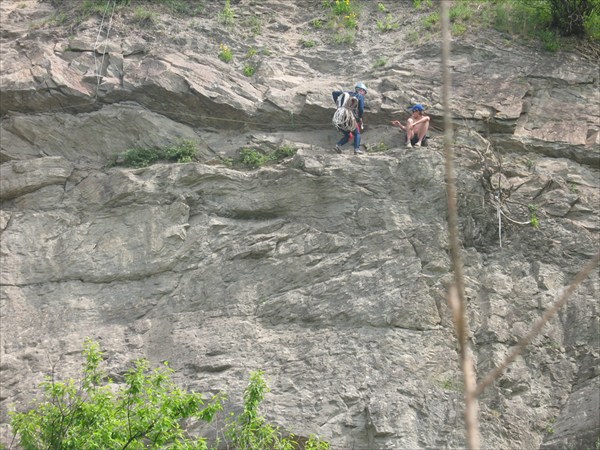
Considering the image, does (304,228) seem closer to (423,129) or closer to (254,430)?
(423,129)

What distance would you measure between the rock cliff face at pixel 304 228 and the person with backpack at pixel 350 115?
41 centimetres

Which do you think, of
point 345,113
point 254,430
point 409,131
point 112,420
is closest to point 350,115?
point 345,113

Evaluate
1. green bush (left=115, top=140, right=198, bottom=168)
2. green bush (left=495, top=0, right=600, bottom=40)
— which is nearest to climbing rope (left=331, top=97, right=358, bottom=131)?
green bush (left=115, top=140, right=198, bottom=168)

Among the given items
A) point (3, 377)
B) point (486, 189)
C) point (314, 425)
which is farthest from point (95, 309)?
point (486, 189)

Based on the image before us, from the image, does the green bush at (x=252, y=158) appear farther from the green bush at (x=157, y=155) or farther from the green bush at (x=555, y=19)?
the green bush at (x=555, y=19)

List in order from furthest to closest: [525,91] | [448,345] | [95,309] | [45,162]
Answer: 1. [525,91]
2. [45,162]
3. [95,309]
4. [448,345]

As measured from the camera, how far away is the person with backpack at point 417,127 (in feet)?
39.8

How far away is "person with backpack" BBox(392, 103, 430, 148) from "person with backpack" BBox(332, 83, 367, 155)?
69 centimetres

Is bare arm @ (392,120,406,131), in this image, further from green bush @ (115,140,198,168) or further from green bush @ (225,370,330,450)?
green bush @ (225,370,330,450)

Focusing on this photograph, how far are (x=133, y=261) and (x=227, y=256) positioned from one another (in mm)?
1238

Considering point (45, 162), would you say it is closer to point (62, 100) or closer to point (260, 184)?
point (62, 100)

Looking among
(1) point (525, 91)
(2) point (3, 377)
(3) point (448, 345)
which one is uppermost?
(1) point (525, 91)

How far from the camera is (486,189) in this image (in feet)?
38.4

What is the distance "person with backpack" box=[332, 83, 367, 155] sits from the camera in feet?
40.0
